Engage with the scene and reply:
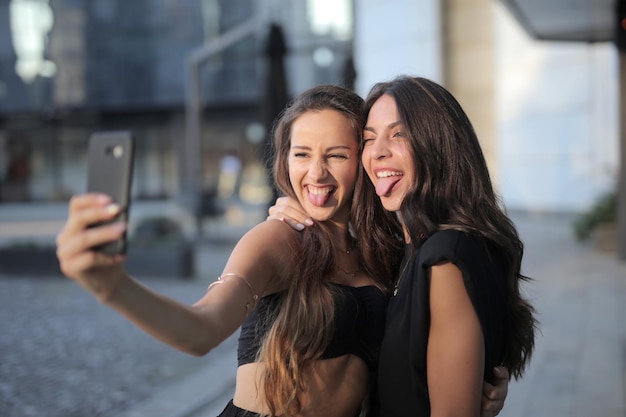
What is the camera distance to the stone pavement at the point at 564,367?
16.3ft

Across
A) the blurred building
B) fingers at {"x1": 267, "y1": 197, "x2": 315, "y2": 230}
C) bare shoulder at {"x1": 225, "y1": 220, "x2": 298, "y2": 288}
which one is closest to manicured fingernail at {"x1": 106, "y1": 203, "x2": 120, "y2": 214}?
bare shoulder at {"x1": 225, "y1": 220, "x2": 298, "y2": 288}

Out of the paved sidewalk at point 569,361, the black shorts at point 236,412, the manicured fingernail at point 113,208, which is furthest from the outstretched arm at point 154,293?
the paved sidewalk at point 569,361

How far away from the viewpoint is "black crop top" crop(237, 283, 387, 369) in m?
2.02

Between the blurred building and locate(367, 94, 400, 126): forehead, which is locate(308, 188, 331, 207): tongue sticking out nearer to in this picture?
locate(367, 94, 400, 126): forehead

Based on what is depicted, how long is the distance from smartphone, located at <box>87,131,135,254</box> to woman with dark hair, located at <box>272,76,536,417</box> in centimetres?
81

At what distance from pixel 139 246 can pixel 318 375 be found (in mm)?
9946

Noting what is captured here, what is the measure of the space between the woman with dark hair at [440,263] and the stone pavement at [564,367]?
884 mm

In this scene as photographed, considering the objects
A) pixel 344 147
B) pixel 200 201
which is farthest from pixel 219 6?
pixel 344 147

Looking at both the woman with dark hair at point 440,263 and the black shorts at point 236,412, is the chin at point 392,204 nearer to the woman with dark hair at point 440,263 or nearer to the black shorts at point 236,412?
the woman with dark hair at point 440,263

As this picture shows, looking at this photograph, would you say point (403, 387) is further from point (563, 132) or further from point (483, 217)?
point (563, 132)

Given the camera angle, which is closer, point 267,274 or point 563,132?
point 267,274

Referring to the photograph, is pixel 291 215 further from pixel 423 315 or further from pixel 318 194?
pixel 423 315

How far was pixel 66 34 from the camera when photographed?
29.3 meters

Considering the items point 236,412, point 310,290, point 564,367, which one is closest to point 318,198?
point 310,290
